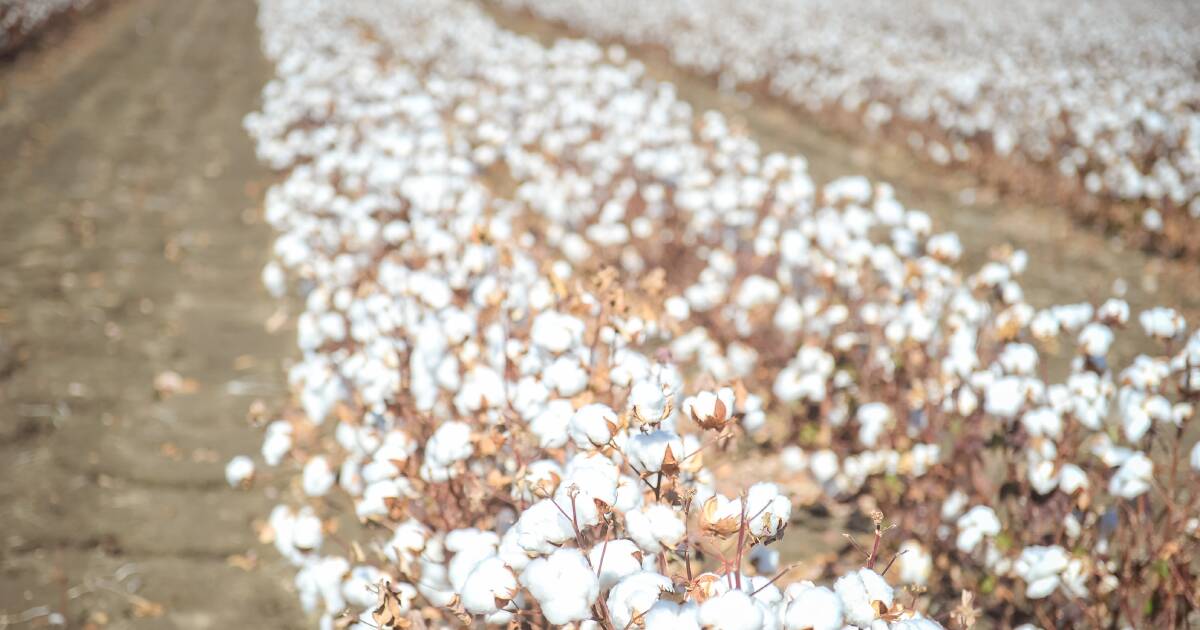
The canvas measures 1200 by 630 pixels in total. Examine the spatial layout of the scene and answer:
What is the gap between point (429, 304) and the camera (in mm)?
2539

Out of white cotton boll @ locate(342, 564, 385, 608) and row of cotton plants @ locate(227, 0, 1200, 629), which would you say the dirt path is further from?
white cotton boll @ locate(342, 564, 385, 608)

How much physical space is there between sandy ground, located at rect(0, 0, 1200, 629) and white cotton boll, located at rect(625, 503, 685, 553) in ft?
6.12

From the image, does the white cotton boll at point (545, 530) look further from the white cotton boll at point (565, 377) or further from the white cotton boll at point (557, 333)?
the white cotton boll at point (557, 333)

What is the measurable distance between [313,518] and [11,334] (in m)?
3.87

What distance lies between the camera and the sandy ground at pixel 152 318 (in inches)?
113

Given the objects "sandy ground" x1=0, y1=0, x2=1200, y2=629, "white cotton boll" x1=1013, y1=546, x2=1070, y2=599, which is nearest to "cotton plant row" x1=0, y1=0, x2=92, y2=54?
"sandy ground" x1=0, y1=0, x2=1200, y2=629

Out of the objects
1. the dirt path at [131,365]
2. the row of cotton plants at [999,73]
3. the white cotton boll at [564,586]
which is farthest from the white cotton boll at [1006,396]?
the row of cotton plants at [999,73]

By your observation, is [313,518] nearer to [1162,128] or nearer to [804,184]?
[804,184]

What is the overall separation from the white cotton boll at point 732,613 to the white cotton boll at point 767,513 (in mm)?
217

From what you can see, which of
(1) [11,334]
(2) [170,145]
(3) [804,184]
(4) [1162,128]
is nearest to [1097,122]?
(4) [1162,128]

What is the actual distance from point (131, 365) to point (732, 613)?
427 centimetres

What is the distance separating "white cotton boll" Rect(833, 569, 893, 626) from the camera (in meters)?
1.16

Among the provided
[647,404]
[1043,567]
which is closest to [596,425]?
[647,404]

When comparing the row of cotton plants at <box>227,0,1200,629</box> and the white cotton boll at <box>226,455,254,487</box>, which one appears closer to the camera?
the row of cotton plants at <box>227,0,1200,629</box>
